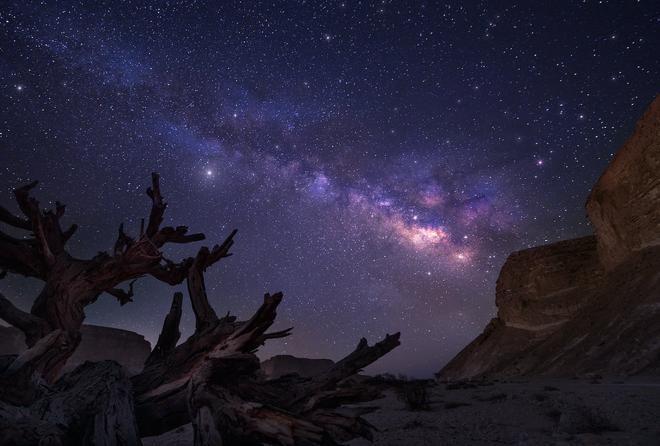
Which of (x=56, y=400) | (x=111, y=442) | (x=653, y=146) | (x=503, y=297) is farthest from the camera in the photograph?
(x=503, y=297)

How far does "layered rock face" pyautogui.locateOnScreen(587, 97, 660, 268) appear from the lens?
2345 centimetres

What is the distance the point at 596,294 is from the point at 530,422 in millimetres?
25515

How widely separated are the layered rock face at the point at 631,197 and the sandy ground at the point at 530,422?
21.7 metres

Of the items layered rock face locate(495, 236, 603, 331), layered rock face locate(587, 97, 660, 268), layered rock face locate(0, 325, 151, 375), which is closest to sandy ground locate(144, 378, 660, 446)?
layered rock face locate(587, 97, 660, 268)

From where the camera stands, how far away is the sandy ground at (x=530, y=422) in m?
4.98

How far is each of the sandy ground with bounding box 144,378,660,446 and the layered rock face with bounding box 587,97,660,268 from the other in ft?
71.1

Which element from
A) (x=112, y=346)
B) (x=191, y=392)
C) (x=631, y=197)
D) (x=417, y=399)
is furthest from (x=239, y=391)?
(x=112, y=346)

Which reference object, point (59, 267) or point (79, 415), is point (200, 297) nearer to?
point (79, 415)

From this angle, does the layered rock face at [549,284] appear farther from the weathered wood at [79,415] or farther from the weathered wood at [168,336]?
the weathered wood at [79,415]

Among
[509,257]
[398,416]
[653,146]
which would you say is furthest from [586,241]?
[398,416]

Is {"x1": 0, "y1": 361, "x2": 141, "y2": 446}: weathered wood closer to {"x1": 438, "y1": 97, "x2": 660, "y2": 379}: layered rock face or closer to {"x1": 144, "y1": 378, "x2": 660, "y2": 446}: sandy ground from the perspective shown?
{"x1": 144, "y1": 378, "x2": 660, "y2": 446}: sandy ground

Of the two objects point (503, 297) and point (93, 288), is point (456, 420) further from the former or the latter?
point (503, 297)

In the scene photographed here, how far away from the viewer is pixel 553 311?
107ft

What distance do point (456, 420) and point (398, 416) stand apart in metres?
1.40
